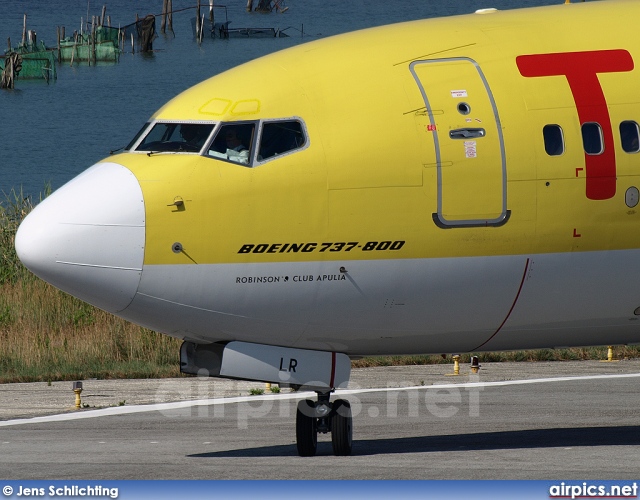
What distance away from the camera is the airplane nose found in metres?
16.6

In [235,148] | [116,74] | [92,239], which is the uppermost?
[235,148]

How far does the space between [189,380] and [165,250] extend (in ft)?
37.2

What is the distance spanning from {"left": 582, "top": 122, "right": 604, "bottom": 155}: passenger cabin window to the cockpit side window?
12.7ft

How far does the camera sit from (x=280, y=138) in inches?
683

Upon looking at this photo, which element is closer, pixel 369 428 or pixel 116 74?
pixel 369 428

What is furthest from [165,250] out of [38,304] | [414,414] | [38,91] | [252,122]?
[38,91]

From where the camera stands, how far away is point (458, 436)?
21281 mm

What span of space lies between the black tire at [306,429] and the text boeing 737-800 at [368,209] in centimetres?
66

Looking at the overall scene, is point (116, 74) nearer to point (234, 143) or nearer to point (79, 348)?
point (79, 348)

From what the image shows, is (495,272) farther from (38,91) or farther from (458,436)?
(38,91)

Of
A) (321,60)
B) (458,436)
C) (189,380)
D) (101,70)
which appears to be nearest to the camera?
(321,60)

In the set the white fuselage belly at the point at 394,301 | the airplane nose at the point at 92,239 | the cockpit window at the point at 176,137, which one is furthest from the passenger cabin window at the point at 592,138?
the airplane nose at the point at 92,239

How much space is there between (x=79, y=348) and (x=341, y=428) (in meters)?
13.3

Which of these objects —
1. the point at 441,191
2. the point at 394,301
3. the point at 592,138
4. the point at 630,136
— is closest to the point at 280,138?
the point at 441,191
